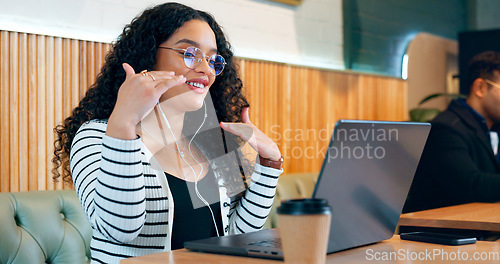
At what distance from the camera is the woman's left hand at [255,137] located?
1.32 metres

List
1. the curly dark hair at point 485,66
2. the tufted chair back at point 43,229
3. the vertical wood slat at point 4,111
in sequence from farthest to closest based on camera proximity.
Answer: the curly dark hair at point 485,66
the vertical wood slat at point 4,111
the tufted chair back at point 43,229

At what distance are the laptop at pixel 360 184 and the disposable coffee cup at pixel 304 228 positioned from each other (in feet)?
0.35

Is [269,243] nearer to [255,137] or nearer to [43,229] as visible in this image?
[255,137]

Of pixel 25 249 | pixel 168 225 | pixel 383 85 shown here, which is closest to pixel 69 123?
pixel 25 249

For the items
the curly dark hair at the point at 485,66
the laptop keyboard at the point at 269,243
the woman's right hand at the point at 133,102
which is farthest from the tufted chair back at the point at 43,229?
the curly dark hair at the point at 485,66

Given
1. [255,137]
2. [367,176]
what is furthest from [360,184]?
[255,137]

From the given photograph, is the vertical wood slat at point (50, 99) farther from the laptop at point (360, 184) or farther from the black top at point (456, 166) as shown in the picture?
the black top at point (456, 166)

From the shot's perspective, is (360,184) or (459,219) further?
(459,219)

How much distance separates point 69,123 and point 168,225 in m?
0.53

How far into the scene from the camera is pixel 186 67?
5.52ft

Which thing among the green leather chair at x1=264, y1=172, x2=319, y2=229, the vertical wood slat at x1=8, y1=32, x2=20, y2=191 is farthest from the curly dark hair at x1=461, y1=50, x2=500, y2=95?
the vertical wood slat at x1=8, y1=32, x2=20, y2=191

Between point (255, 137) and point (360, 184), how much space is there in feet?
1.22

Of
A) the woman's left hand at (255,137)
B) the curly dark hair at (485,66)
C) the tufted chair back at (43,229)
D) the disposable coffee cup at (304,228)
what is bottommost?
the tufted chair back at (43,229)

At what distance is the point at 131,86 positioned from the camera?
129cm
